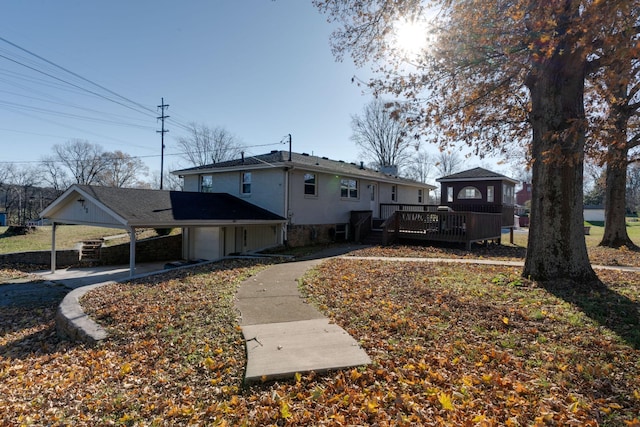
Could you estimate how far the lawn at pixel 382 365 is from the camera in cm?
308

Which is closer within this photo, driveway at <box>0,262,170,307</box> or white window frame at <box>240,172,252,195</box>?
driveway at <box>0,262,170,307</box>

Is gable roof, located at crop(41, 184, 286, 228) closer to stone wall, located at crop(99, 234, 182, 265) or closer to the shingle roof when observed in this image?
stone wall, located at crop(99, 234, 182, 265)

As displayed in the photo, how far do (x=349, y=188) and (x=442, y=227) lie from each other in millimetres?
5317

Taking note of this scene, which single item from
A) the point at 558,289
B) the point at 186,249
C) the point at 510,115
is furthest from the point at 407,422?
the point at 186,249

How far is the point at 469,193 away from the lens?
2419cm

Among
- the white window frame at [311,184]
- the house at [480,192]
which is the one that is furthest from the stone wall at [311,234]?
the house at [480,192]

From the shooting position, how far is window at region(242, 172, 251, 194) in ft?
54.3

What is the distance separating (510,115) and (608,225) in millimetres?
9259

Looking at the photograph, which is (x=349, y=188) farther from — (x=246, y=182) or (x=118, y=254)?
(x=118, y=254)

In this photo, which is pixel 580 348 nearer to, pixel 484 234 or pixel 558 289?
pixel 558 289

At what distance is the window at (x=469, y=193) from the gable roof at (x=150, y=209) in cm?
1493

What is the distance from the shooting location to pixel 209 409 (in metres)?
3.29

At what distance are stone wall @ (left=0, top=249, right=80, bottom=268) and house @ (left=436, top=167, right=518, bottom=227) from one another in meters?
21.9

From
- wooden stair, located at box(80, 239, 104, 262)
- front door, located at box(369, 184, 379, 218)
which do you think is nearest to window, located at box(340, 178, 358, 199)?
front door, located at box(369, 184, 379, 218)
